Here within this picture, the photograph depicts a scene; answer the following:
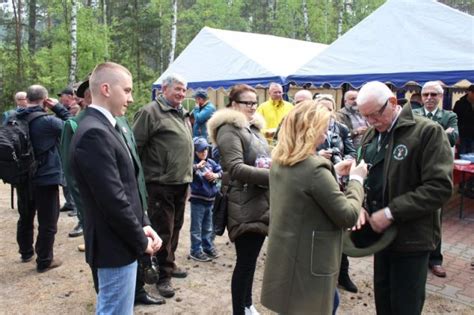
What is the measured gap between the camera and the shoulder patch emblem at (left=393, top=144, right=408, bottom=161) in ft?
7.91

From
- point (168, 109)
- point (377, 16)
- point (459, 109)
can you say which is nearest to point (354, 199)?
point (168, 109)

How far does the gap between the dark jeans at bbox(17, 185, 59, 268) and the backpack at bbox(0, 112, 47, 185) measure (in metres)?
0.19

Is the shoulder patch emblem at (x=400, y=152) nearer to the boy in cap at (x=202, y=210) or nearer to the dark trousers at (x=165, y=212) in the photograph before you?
the dark trousers at (x=165, y=212)

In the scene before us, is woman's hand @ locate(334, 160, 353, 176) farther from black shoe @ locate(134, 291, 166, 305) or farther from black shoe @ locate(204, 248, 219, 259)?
black shoe @ locate(204, 248, 219, 259)

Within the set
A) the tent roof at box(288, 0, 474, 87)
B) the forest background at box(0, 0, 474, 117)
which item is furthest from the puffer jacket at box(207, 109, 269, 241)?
the forest background at box(0, 0, 474, 117)

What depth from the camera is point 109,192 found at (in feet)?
6.73

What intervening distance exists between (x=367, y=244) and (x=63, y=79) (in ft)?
62.3

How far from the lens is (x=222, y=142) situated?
9.73ft

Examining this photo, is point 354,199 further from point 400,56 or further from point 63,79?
point 63,79

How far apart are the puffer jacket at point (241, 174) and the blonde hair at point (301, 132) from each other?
24.1 inches

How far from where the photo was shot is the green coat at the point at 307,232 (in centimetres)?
Result: 212

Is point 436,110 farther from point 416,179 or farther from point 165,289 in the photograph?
point 165,289

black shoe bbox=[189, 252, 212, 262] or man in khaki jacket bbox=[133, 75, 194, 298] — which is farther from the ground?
man in khaki jacket bbox=[133, 75, 194, 298]

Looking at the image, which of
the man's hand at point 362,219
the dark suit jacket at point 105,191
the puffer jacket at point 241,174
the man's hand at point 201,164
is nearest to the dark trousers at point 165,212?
the man's hand at point 201,164
